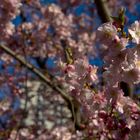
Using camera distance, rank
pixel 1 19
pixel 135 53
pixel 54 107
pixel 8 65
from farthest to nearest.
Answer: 1. pixel 54 107
2. pixel 8 65
3. pixel 1 19
4. pixel 135 53

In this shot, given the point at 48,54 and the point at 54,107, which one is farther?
the point at 54,107

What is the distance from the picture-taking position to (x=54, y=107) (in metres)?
11.0

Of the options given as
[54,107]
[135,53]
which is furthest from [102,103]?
[54,107]

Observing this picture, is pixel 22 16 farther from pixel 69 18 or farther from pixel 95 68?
pixel 95 68

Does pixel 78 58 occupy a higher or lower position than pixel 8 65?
lower

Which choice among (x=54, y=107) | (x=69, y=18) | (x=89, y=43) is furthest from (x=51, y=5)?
(x=54, y=107)

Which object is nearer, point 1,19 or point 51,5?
point 1,19

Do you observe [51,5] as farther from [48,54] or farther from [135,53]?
[135,53]

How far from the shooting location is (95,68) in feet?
9.36

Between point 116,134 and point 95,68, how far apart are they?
0.44m

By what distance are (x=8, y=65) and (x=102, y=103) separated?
5.22m

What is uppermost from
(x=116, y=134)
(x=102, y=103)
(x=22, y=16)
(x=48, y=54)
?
(x=22, y=16)

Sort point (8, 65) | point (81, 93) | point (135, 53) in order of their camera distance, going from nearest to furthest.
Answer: point (135, 53)
point (81, 93)
point (8, 65)

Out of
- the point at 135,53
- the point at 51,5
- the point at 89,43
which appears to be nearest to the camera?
the point at 135,53
